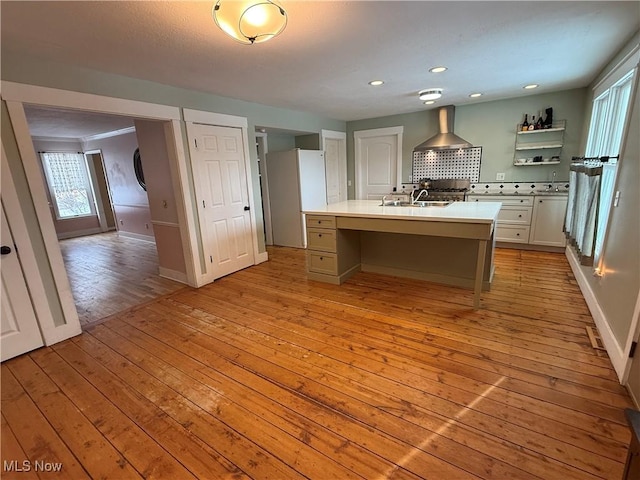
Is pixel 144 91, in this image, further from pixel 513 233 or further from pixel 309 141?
pixel 513 233

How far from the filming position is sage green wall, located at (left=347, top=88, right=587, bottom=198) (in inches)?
162

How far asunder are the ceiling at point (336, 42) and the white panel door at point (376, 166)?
7.21ft

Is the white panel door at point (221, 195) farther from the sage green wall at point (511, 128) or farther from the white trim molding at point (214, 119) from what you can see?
the sage green wall at point (511, 128)

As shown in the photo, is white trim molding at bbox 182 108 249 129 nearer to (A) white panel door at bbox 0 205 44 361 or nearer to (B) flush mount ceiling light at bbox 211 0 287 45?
(A) white panel door at bbox 0 205 44 361

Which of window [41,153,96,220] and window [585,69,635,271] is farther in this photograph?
window [41,153,96,220]

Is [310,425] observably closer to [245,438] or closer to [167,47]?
[245,438]

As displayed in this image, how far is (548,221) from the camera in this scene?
4188mm

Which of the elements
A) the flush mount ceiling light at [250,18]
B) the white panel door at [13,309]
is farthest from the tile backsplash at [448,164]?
the white panel door at [13,309]

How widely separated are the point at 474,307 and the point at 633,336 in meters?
1.10

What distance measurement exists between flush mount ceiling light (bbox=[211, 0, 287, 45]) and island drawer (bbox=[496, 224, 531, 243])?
4.32 m

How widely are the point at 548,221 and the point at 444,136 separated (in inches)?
76.8

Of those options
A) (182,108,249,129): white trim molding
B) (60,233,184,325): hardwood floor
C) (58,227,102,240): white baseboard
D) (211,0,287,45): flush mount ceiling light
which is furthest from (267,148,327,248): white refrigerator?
(58,227,102,240): white baseboard

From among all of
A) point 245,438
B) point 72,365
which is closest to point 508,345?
point 245,438

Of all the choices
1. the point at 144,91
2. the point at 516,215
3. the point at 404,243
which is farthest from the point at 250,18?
the point at 516,215
